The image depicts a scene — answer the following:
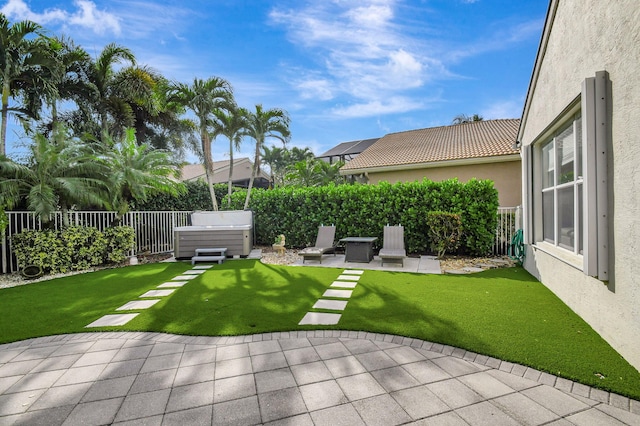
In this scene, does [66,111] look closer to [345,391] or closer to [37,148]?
[37,148]

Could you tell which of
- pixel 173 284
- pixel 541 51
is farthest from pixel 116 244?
pixel 541 51

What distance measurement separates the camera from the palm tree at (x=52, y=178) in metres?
7.26

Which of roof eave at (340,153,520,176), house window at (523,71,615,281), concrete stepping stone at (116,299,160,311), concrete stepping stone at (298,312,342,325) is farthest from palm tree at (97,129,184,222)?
house window at (523,71,615,281)

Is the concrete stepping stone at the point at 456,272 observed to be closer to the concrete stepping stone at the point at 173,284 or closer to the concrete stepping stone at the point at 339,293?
the concrete stepping stone at the point at 339,293

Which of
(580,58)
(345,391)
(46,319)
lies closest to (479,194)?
(580,58)

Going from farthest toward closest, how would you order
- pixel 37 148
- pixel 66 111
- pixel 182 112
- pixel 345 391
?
pixel 66 111
pixel 182 112
pixel 37 148
pixel 345 391

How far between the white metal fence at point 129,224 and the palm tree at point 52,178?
2.39ft

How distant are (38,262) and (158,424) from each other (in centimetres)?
826

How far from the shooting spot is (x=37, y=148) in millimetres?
7602

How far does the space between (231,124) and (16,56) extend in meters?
7.29

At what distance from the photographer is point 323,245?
9.88m

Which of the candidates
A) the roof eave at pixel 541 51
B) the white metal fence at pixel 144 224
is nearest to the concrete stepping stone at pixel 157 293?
the white metal fence at pixel 144 224

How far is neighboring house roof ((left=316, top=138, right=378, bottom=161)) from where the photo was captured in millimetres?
33375

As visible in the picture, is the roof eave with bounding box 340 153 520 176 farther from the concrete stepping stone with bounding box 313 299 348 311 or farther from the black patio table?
the concrete stepping stone with bounding box 313 299 348 311
